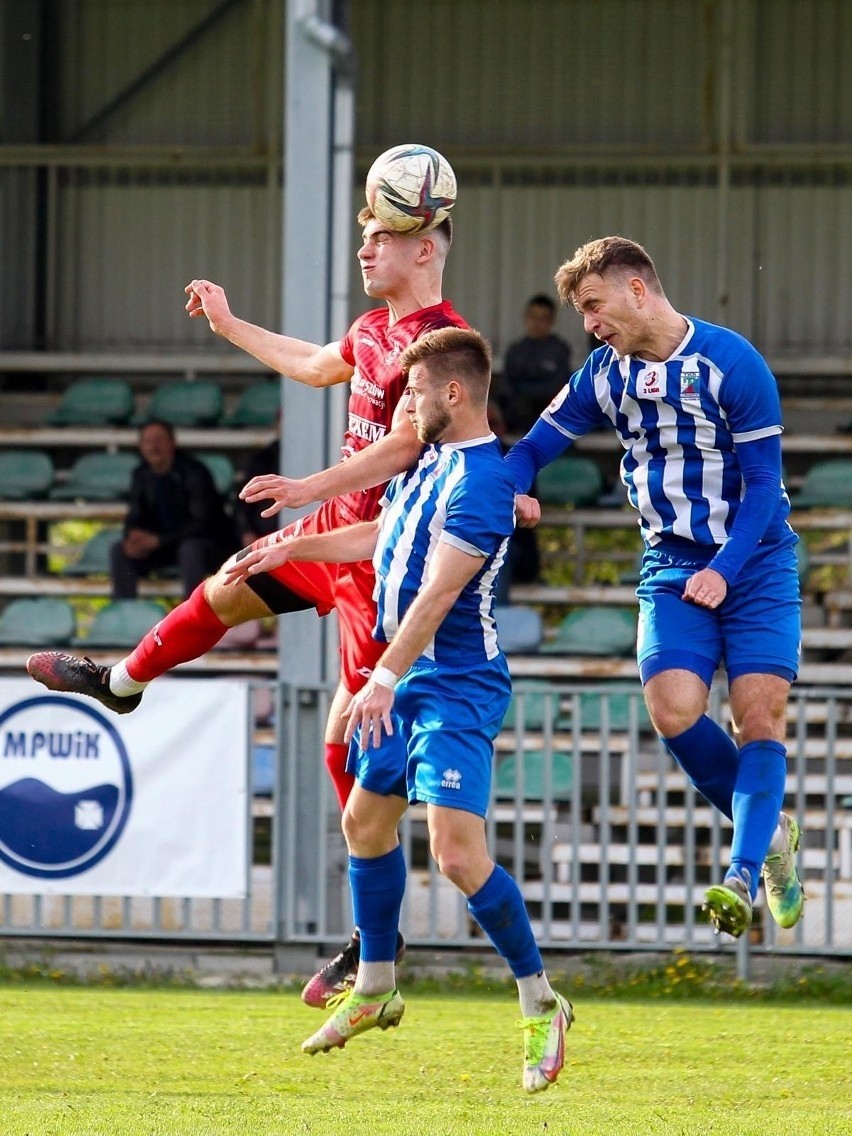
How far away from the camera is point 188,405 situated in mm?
16281

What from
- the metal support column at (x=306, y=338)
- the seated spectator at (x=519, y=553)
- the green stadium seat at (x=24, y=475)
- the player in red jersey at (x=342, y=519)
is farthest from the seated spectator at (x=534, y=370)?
the player in red jersey at (x=342, y=519)

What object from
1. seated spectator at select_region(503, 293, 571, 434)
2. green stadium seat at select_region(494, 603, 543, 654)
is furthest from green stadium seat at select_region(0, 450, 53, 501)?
green stadium seat at select_region(494, 603, 543, 654)

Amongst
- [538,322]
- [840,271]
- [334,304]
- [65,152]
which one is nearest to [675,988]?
[334,304]

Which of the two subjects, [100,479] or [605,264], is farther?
[100,479]

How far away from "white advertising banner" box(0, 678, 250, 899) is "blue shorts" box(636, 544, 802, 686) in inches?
165

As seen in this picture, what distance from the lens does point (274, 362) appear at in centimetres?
601

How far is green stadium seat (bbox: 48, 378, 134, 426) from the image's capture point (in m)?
16.3

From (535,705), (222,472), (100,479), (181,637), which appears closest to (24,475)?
(100,479)

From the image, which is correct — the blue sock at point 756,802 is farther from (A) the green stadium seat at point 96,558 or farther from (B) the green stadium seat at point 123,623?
(A) the green stadium seat at point 96,558

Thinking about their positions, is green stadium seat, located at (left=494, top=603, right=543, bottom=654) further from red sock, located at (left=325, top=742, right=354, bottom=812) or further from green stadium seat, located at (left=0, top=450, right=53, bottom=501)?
red sock, located at (left=325, top=742, right=354, bottom=812)

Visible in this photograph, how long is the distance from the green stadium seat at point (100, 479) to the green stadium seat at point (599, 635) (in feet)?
14.8

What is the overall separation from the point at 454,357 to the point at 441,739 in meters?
1.06

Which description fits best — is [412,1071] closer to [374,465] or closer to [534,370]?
[374,465]

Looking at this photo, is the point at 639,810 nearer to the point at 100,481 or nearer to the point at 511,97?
the point at 100,481
